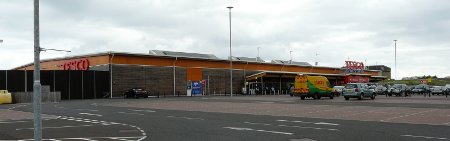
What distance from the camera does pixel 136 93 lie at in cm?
5816

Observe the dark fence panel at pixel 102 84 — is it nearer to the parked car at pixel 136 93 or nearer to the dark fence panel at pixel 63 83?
the parked car at pixel 136 93

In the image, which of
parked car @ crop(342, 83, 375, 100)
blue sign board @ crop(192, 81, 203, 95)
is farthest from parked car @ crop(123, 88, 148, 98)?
parked car @ crop(342, 83, 375, 100)

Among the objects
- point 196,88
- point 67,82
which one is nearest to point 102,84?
point 67,82

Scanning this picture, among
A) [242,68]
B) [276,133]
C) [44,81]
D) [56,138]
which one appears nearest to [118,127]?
[56,138]

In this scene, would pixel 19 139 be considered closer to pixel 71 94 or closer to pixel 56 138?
pixel 56 138

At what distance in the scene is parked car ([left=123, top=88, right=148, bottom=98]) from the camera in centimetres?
5831

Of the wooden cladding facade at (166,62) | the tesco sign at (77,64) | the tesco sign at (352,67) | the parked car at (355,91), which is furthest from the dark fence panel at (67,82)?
the tesco sign at (352,67)

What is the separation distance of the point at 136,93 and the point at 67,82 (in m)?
7.98

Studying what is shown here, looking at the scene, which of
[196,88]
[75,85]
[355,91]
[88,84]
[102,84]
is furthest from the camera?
[196,88]

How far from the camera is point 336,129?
Answer: 1541 cm

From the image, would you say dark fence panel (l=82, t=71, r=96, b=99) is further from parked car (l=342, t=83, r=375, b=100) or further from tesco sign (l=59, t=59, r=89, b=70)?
parked car (l=342, t=83, r=375, b=100)

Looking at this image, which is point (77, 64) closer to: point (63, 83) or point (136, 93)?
point (63, 83)

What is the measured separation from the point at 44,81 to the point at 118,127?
4238 centimetres

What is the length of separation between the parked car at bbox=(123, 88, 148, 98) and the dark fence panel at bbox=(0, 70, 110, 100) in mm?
2476
